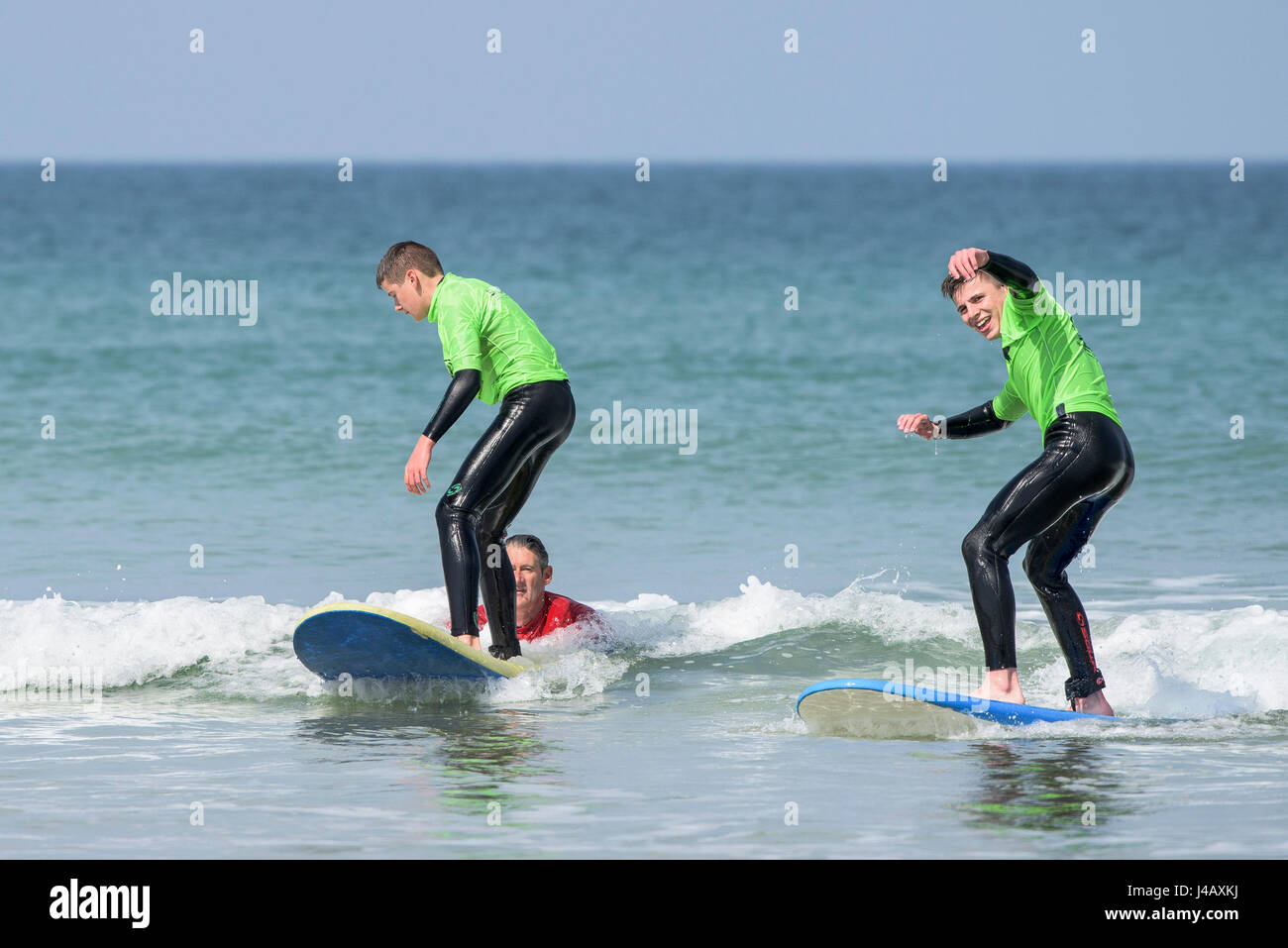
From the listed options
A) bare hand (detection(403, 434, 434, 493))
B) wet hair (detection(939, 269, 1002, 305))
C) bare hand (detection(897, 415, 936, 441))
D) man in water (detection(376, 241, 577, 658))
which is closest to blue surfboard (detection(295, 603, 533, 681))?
man in water (detection(376, 241, 577, 658))

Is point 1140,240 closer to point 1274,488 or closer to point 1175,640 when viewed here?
point 1274,488

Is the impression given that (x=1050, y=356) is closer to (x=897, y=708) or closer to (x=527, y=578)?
(x=897, y=708)

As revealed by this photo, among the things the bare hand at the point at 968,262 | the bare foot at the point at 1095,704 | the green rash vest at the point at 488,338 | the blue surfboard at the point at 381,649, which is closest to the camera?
the bare hand at the point at 968,262

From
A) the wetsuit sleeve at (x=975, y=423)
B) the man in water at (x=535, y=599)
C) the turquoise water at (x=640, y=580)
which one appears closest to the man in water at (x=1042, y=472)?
the wetsuit sleeve at (x=975, y=423)

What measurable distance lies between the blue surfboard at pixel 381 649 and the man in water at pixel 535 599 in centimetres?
84

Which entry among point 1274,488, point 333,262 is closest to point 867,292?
point 333,262

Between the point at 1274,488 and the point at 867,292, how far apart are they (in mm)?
18613

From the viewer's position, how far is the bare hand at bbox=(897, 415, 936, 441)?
7086 millimetres

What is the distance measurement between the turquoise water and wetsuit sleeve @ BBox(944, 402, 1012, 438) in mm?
1331

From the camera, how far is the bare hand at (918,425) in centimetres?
709

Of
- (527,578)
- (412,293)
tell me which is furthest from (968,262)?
(527,578)

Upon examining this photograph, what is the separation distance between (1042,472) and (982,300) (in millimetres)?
745

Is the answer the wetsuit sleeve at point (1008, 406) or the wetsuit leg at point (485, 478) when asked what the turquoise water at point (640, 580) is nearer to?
the wetsuit leg at point (485, 478)

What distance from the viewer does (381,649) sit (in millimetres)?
7820
